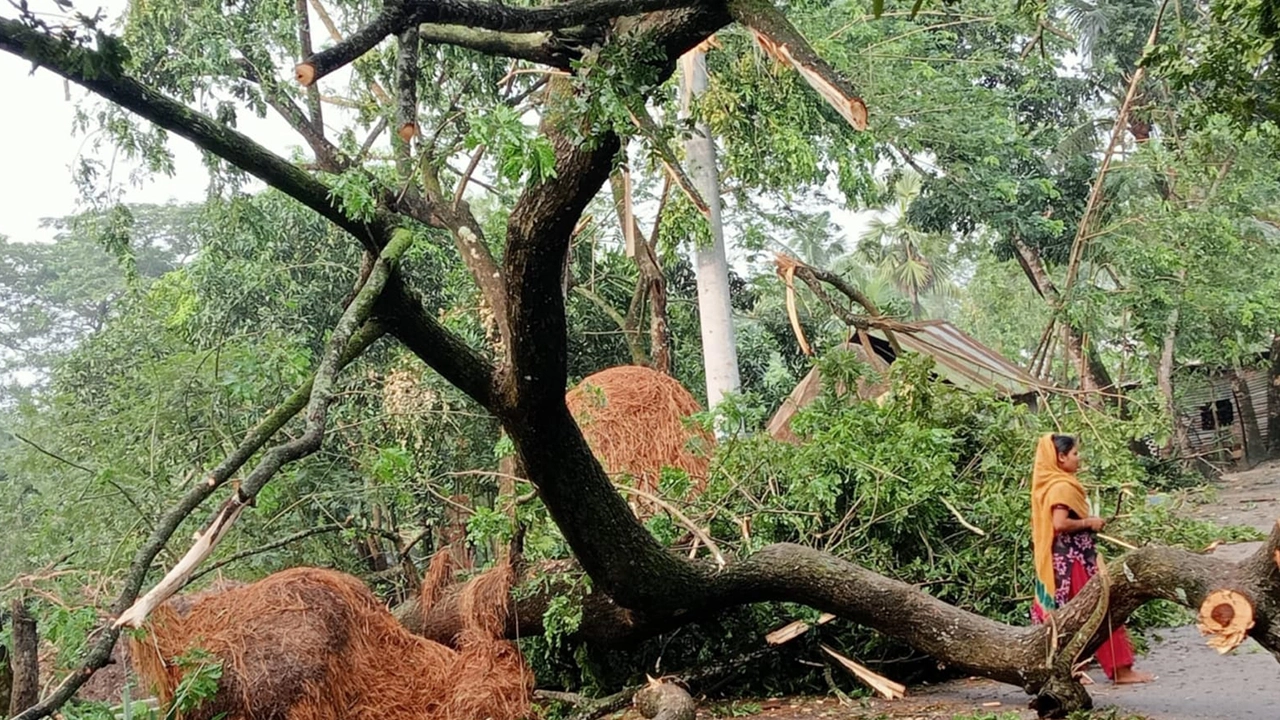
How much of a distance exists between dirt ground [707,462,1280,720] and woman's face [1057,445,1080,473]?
49.1 inches

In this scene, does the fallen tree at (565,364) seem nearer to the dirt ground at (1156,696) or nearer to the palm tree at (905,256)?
the dirt ground at (1156,696)

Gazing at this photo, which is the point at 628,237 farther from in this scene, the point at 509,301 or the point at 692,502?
the point at 509,301

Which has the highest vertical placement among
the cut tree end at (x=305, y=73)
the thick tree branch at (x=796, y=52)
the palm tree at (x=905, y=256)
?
the palm tree at (x=905, y=256)

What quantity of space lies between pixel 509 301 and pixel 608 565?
1.93 meters

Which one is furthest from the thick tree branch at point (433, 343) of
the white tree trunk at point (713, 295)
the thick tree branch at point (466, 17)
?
the white tree trunk at point (713, 295)

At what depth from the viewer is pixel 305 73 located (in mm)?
2607

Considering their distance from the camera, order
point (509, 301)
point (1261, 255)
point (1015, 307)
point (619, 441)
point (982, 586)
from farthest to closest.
Answer: 1. point (1015, 307)
2. point (1261, 255)
3. point (619, 441)
4. point (982, 586)
5. point (509, 301)

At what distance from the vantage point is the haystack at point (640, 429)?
26.4 ft

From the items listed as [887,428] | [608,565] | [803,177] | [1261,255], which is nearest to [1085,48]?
[1261,255]

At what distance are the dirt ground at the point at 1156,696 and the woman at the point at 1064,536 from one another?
7.9 inches

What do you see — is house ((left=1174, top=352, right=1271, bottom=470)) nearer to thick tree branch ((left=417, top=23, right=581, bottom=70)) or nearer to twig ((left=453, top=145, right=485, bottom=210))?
twig ((left=453, top=145, right=485, bottom=210))

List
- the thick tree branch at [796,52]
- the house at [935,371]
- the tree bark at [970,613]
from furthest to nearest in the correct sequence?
1. the house at [935,371]
2. the tree bark at [970,613]
3. the thick tree branch at [796,52]

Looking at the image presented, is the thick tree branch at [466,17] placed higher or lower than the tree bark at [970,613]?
higher

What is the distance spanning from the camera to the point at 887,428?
7.32 meters
